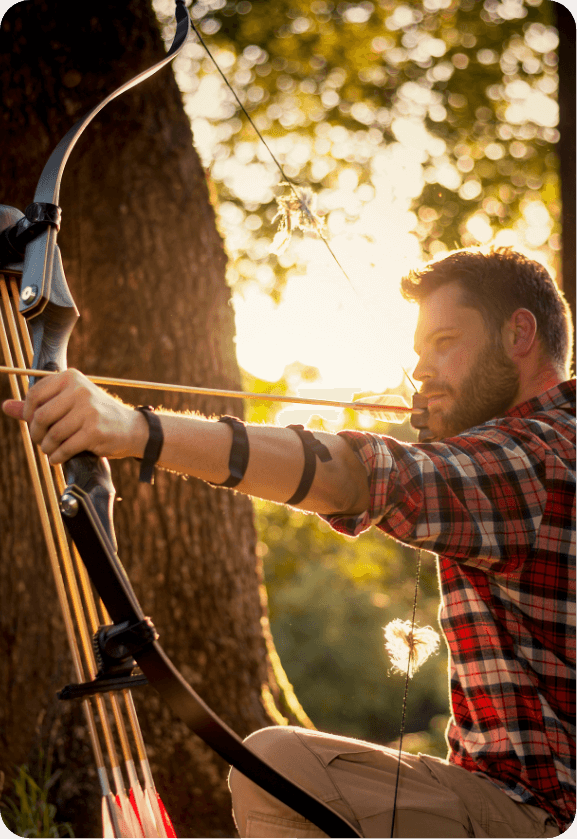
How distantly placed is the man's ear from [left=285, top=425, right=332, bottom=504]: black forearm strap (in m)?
0.54

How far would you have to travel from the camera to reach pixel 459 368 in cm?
121

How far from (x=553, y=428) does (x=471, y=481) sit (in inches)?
8.5

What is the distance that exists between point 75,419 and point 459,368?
2.48ft

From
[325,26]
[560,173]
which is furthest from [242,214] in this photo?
[560,173]

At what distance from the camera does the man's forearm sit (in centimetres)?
75

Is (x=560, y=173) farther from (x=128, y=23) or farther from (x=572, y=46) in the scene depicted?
(x=128, y=23)

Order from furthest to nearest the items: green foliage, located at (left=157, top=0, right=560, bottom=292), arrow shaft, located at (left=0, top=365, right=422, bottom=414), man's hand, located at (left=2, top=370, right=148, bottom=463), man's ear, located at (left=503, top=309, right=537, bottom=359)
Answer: green foliage, located at (left=157, top=0, right=560, bottom=292) < man's ear, located at (left=503, top=309, right=537, bottom=359) < arrow shaft, located at (left=0, top=365, right=422, bottom=414) < man's hand, located at (left=2, top=370, right=148, bottom=463)

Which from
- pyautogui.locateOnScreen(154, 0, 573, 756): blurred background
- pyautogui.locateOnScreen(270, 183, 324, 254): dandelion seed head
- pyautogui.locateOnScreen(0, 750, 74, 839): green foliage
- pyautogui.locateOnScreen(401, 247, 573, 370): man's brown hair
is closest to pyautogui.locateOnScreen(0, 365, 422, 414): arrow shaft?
pyautogui.locateOnScreen(401, 247, 573, 370): man's brown hair

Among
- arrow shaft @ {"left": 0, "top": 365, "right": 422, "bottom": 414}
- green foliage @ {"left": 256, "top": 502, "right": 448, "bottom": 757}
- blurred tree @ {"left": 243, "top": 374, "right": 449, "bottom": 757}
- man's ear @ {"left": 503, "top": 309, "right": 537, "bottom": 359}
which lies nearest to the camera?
arrow shaft @ {"left": 0, "top": 365, "right": 422, "bottom": 414}

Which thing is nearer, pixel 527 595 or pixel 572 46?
pixel 527 595

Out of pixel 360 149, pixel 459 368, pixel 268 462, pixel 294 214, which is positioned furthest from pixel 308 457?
pixel 360 149

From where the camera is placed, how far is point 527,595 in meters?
0.97

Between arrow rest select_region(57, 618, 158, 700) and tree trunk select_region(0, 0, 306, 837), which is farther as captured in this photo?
tree trunk select_region(0, 0, 306, 837)

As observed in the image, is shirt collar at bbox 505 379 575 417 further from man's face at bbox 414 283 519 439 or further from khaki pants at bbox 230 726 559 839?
khaki pants at bbox 230 726 559 839
